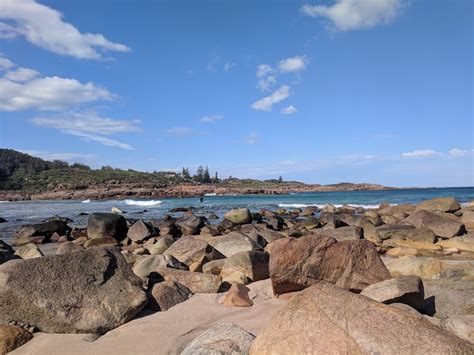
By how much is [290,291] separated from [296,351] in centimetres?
319

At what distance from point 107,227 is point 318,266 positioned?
38.1 feet

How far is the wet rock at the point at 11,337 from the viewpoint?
15.0 ft

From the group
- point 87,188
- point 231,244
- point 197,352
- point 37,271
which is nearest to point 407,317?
point 197,352

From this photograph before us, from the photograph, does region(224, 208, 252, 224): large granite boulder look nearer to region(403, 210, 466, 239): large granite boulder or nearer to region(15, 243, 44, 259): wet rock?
region(403, 210, 466, 239): large granite boulder

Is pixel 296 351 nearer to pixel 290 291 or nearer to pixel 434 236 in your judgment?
pixel 290 291

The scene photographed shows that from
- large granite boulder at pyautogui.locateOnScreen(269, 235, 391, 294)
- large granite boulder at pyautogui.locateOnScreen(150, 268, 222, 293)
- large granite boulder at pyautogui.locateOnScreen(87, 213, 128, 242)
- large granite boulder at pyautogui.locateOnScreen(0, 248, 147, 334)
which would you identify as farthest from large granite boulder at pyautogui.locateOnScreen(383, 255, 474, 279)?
large granite boulder at pyautogui.locateOnScreen(87, 213, 128, 242)

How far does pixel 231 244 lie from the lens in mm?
10008

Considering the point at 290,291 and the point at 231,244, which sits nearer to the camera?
the point at 290,291

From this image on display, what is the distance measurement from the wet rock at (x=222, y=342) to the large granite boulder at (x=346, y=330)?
30 cm

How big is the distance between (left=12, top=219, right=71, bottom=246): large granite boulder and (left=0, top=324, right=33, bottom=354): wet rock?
11.9m

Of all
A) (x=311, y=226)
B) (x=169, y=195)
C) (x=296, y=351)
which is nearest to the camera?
(x=296, y=351)

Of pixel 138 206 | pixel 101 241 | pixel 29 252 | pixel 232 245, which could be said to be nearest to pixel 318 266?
pixel 232 245

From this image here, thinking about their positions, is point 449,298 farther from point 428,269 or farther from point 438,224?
point 438,224

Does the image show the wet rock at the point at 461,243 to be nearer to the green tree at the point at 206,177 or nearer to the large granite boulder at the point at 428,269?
the large granite boulder at the point at 428,269
